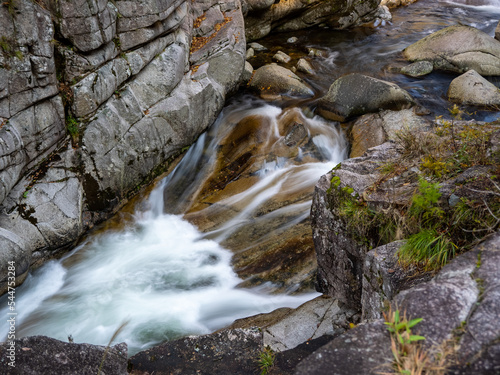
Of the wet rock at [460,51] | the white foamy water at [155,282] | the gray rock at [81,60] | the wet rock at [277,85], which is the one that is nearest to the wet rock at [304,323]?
the white foamy water at [155,282]

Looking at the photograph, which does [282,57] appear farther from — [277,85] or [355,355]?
[355,355]

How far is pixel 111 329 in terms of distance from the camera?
620cm

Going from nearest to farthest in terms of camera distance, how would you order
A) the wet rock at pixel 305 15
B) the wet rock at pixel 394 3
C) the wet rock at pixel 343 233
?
the wet rock at pixel 343 233 < the wet rock at pixel 305 15 < the wet rock at pixel 394 3

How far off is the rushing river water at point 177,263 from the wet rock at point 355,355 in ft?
11.6

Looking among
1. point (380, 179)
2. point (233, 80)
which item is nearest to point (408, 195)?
point (380, 179)

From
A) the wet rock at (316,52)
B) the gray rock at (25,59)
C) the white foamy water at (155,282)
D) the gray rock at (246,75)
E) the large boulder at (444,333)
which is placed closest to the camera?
the large boulder at (444,333)

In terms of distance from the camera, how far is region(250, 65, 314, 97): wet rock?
1137 centimetres

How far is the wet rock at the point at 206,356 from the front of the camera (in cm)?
421

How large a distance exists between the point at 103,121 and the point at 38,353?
5094 mm

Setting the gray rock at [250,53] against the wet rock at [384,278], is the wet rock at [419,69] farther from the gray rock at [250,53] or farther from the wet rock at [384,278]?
the wet rock at [384,278]

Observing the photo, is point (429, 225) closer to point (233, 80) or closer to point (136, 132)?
point (136, 132)

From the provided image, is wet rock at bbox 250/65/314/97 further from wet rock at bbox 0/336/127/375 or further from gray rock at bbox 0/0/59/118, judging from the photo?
wet rock at bbox 0/336/127/375

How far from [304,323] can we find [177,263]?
2.91 metres

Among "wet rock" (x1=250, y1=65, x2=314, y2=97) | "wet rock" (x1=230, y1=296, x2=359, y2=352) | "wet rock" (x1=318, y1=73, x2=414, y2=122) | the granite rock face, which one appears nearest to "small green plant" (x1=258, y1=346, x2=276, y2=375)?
"wet rock" (x1=230, y1=296, x2=359, y2=352)
